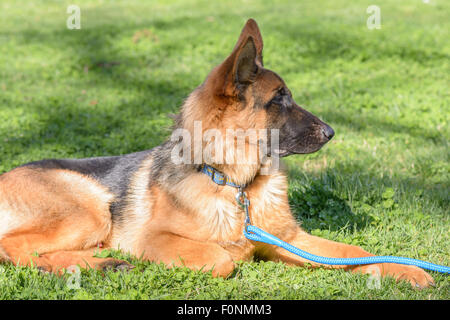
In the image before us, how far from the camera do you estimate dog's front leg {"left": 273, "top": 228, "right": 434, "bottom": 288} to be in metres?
3.62

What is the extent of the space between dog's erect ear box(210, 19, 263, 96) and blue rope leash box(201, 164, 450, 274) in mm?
696

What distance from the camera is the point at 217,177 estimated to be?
3926 mm

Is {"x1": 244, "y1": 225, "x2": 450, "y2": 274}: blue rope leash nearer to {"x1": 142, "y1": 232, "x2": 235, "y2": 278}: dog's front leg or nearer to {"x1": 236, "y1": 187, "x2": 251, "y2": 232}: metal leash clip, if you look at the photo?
{"x1": 236, "y1": 187, "x2": 251, "y2": 232}: metal leash clip

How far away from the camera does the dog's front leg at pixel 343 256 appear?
3.62m

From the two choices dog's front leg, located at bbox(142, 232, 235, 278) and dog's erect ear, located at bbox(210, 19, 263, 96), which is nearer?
dog's erect ear, located at bbox(210, 19, 263, 96)

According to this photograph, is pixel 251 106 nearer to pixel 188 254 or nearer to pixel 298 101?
pixel 188 254

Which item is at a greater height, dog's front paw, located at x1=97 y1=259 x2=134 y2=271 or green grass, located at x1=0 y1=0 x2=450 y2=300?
green grass, located at x1=0 y1=0 x2=450 y2=300

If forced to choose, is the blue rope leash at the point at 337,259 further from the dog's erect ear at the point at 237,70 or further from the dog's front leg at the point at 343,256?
the dog's erect ear at the point at 237,70

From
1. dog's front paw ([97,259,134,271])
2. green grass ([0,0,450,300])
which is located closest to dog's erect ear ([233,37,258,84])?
green grass ([0,0,450,300])

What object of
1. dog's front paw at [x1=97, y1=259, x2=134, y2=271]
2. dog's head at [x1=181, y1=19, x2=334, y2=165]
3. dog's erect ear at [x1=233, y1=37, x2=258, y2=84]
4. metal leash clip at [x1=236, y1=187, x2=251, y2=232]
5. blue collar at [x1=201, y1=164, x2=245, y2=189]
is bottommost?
dog's front paw at [x1=97, y1=259, x2=134, y2=271]

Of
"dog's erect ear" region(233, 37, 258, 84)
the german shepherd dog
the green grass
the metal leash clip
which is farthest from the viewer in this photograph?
the metal leash clip

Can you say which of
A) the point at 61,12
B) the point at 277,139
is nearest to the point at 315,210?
the point at 277,139

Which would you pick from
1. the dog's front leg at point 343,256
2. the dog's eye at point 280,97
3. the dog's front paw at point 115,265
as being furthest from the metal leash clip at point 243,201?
the dog's front paw at point 115,265

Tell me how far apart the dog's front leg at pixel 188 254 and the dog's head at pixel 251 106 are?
959mm
